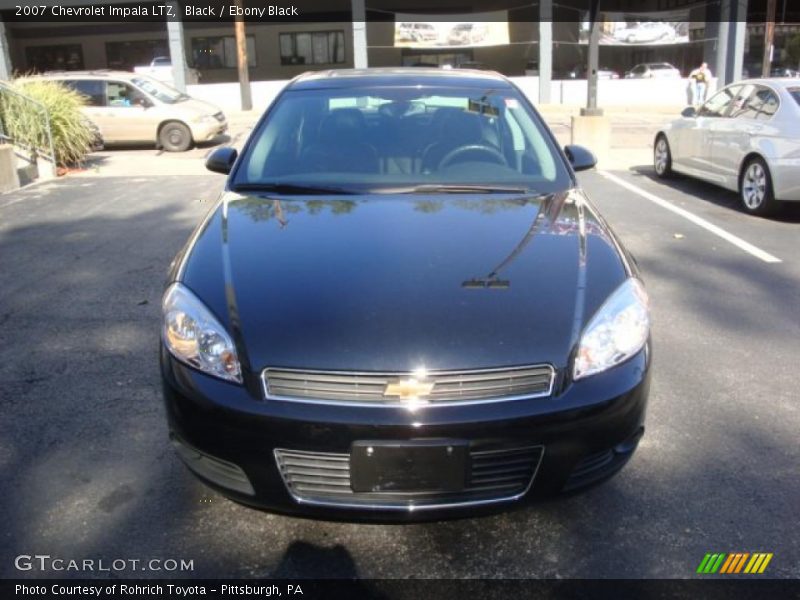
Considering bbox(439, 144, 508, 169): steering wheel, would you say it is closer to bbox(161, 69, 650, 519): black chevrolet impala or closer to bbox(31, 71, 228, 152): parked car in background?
bbox(161, 69, 650, 519): black chevrolet impala

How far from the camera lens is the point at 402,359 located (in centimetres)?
234

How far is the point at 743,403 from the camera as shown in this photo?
12.2 feet

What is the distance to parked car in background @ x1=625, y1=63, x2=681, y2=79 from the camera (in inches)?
1125

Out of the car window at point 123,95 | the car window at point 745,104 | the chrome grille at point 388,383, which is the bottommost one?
the chrome grille at point 388,383

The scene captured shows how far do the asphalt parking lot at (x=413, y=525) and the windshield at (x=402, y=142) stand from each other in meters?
1.33

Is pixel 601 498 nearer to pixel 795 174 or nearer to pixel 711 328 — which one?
pixel 711 328

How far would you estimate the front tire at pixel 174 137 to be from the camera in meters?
15.0

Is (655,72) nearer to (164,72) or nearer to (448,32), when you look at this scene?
(448,32)

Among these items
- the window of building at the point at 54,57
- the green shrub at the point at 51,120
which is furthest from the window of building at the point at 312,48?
the green shrub at the point at 51,120

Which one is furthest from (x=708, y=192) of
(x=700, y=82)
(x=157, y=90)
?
(x=700, y=82)

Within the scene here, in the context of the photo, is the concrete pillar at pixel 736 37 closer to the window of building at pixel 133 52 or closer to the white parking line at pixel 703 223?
the white parking line at pixel 703 223

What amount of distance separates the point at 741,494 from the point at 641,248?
4.05 metres

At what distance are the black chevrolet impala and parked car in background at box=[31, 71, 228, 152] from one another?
498 inches

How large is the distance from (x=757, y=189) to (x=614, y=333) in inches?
252
